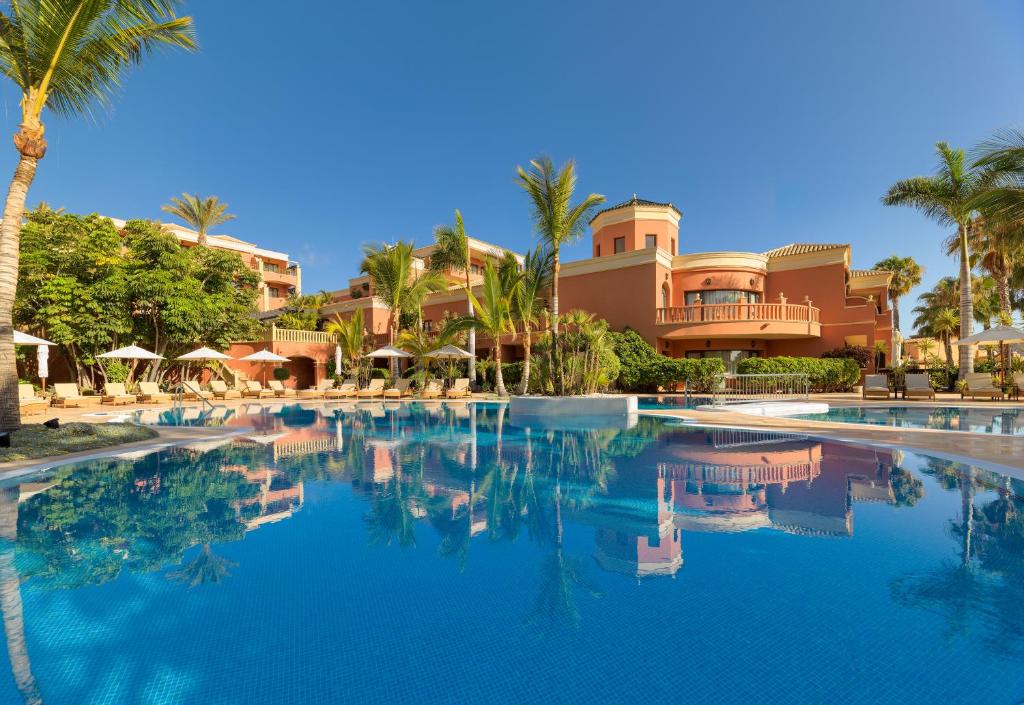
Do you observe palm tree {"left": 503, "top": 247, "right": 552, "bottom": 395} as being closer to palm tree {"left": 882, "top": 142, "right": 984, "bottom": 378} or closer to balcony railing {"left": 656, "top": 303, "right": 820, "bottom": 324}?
balcony railing {"left": 656, "top": 303, "right": 820, "bottom": 324}

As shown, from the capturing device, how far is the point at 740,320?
74.4 feet

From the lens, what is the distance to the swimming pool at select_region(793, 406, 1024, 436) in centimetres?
1155

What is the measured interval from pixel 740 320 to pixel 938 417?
30.7 ft

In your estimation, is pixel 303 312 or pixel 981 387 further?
pixel 303 312

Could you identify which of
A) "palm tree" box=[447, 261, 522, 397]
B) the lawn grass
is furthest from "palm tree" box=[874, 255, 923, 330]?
the lawn grass

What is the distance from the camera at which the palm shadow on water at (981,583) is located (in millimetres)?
2922

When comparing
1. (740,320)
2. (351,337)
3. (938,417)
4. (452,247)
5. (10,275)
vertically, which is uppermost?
(452,247)

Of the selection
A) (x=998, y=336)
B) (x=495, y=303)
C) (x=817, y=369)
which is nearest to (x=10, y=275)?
(x=495, y=303)

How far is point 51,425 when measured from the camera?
9.72 metres

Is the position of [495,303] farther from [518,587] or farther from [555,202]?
[518,587]

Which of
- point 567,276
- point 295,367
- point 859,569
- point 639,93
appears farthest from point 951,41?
point 295,367

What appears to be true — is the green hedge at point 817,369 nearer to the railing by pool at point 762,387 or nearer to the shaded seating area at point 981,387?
the railing by pool at point 762,387

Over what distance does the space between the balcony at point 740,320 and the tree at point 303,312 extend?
2259 cm

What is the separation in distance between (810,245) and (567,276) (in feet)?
45.4
